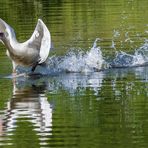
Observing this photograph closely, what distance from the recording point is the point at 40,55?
19.6 meters

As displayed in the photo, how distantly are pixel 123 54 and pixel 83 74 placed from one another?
239 centimetres

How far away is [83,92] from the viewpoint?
56.1 feet

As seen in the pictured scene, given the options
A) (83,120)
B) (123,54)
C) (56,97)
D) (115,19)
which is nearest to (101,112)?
(83,120)

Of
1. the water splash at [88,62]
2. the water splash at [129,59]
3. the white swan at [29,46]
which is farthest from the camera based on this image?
the water splash at [129,59]

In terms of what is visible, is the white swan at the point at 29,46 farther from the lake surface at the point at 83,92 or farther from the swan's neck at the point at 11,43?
the lake surface at the point at 83,92

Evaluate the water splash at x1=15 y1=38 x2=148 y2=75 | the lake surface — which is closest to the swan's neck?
the lake surface

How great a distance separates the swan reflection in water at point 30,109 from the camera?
1431cm

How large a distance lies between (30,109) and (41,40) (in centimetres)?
390

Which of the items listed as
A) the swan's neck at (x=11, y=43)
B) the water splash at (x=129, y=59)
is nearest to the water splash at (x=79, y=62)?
the water splash at (x=129, y=59)

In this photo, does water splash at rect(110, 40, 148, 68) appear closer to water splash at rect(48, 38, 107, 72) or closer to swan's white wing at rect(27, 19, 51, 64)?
water splash at rect(48, 38, 107, 72)

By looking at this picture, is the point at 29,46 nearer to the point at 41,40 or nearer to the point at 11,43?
the point at 41,40

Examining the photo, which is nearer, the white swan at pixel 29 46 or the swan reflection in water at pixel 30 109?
the swan reflection in water at pixel 30 109

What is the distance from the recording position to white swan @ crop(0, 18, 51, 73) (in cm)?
1877

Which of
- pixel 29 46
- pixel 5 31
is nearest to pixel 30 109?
pixel 5 31
